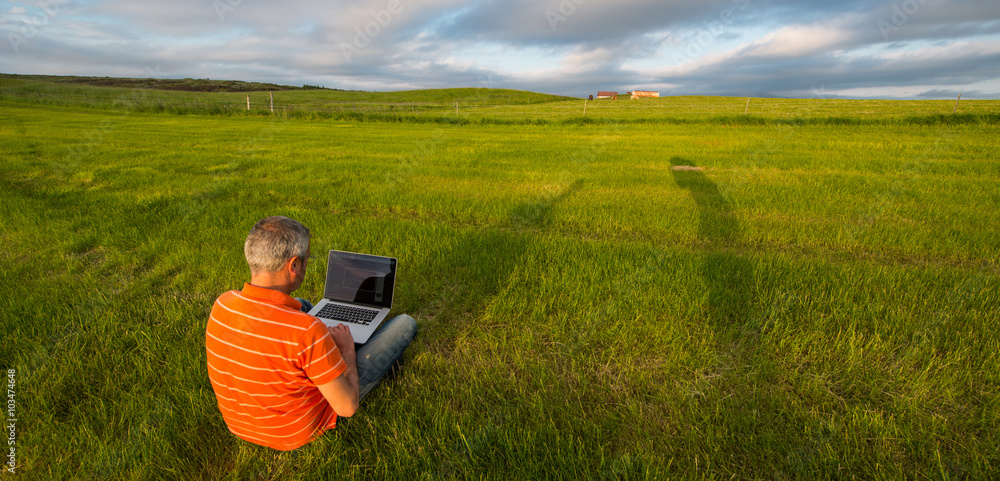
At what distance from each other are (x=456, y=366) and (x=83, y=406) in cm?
261

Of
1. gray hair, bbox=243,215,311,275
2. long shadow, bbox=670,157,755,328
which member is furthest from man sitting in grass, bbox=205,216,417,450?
long shadow, bbox=670,157,755,328

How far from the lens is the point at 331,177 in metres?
10.4

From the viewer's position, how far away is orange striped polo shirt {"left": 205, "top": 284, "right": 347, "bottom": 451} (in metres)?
1.99

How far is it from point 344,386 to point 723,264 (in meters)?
4.55

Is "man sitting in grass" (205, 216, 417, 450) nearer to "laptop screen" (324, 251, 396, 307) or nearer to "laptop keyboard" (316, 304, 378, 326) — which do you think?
"laptop keyboard" (316, 304, 378, 326)

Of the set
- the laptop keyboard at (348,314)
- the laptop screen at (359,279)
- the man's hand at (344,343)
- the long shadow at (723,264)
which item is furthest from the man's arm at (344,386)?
the long shadow at (723,264)

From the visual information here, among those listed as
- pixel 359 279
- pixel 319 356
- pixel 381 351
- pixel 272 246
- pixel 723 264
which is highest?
pixel 272 246

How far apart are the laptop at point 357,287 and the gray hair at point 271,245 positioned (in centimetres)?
143

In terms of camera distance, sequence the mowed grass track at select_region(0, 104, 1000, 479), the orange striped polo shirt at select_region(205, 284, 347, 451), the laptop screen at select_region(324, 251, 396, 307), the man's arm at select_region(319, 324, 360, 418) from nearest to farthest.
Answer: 1. the orange striped polo shirt at select_region(205, 284, 347, 451)
2. the man's arm at select_region(319, 324, 360, 418)
3. the mowed grass track at select_region(0, 104, 1000, 479)
4. the laptop screen at select_region(324, 251, 396, 307)

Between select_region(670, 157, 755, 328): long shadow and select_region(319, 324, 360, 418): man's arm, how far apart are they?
3.23m

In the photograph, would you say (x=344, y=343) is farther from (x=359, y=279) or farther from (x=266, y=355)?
(x=359, y=279)

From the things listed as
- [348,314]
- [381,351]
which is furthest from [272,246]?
Result: [348,314]

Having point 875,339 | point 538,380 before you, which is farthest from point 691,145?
point 538,380

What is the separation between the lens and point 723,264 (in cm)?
507
